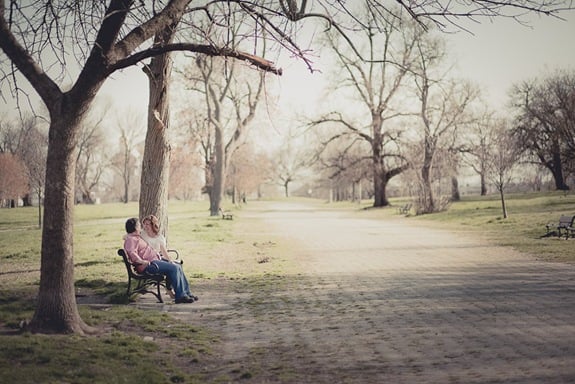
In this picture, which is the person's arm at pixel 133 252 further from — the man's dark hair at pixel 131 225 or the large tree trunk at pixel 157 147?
the large tree trunk at pixel 157 147

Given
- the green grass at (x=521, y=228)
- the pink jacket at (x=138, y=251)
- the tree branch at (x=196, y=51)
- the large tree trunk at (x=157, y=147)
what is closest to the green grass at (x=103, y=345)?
the pink jacket at (x=138, y=251)

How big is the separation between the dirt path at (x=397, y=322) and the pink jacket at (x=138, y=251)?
0.99 meters

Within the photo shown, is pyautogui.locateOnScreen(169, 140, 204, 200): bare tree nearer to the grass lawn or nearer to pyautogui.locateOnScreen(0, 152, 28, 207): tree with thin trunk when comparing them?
pyautogui.locateOnScreen(0, 152, 28, 207): tree with thin trunk

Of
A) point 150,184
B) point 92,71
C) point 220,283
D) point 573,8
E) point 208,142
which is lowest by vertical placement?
point 220,283

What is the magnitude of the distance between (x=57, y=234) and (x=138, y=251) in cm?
263

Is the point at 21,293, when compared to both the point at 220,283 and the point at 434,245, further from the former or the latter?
the point at 434,245

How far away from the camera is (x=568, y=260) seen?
36.9 feet

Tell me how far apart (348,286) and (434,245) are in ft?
24.5

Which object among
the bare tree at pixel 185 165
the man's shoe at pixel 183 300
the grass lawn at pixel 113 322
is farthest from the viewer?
the bare tree at pixel 185 165

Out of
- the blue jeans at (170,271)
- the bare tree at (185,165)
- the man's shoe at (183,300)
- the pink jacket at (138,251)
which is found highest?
the bare tree at (185,165)

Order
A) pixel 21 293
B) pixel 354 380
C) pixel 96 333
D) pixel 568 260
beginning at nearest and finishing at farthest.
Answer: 1. pixel 354 380
2. pixel 96 333
3. pixel 21 293
4. pixel 568 260

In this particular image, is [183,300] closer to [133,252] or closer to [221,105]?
[133,252]

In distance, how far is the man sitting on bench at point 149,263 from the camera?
7.89 meters

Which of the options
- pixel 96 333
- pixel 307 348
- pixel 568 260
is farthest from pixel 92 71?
pixel 568 260
